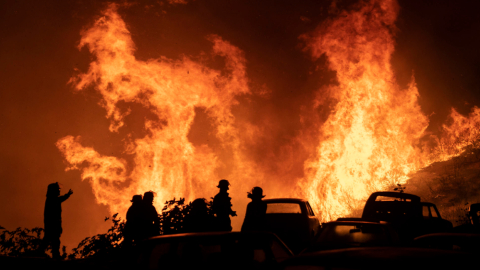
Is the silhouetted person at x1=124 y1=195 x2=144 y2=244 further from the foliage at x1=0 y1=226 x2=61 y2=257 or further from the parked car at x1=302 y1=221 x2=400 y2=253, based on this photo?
the parked car at x1=302 y1=221 x2=400 y2=253

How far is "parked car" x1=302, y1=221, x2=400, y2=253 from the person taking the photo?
20.5ft

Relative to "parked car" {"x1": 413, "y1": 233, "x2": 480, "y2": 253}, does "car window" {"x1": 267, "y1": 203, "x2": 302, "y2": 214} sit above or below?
above

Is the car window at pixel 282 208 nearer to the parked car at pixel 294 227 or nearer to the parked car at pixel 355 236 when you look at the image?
the parked car at pixel 294 227

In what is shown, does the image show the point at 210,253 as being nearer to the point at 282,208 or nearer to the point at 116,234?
the point at 116,234

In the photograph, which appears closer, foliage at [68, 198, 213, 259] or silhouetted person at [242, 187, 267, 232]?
silhouetted person at [242, 187, 267, 232]

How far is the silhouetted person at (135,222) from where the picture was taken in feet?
24.5

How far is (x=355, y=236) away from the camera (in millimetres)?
6832

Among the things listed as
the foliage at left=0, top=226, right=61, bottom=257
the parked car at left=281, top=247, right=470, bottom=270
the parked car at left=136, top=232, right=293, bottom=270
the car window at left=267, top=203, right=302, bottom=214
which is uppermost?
the car window at left=267, top=203, right=302, bottom=214

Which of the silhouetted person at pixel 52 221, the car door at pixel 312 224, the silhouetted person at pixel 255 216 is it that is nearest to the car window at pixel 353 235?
the silhouetted person at pixel 255 216

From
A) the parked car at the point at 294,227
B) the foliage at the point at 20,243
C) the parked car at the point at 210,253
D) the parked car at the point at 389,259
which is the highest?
the foliage at the point at 20,243

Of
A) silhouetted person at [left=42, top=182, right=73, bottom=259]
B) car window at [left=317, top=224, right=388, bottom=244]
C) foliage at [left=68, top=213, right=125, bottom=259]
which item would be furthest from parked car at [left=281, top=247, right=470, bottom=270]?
foliage at [left=68, top=213, right=125, bottom=259]

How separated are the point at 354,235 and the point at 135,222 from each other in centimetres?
471

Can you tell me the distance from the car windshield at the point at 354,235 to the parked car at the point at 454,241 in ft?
4.90

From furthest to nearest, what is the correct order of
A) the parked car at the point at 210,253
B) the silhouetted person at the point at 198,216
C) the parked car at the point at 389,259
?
the silhouetted person at the point at 198,216
the parked car at the point at 210,253
the parked car at the point at 389,259
